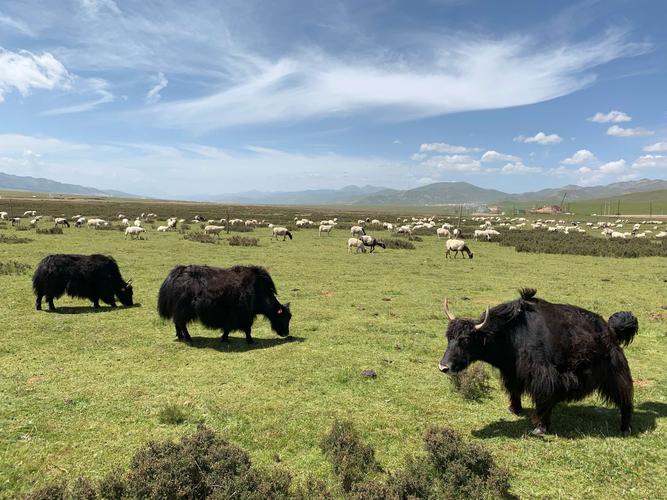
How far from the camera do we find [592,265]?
24812 mm

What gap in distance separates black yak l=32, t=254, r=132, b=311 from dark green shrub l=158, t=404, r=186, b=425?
8229 millimetres

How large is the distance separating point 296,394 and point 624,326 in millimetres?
5480

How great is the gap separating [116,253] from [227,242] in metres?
9.39

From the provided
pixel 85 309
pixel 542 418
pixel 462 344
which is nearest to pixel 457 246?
pixel 85 309

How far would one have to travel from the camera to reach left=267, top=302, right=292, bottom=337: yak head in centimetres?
1062

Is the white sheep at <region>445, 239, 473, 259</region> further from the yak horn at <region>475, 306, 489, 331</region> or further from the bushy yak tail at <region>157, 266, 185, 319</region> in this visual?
the yak horn at <region>475, 306, 489, 331</region>

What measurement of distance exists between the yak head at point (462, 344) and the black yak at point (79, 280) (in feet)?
37.2

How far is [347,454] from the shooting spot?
520 cm

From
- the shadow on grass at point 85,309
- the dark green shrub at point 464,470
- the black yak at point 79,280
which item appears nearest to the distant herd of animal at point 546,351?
the dark green shrub at point 464,470

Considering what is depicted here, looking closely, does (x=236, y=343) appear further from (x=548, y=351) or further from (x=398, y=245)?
(x=398, y=245)

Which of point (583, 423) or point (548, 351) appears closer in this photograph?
point (548, 351)

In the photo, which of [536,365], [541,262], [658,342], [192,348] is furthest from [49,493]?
[541,262]

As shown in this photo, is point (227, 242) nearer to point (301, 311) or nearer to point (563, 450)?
point (301, 311)

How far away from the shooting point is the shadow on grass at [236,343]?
32.4ft
